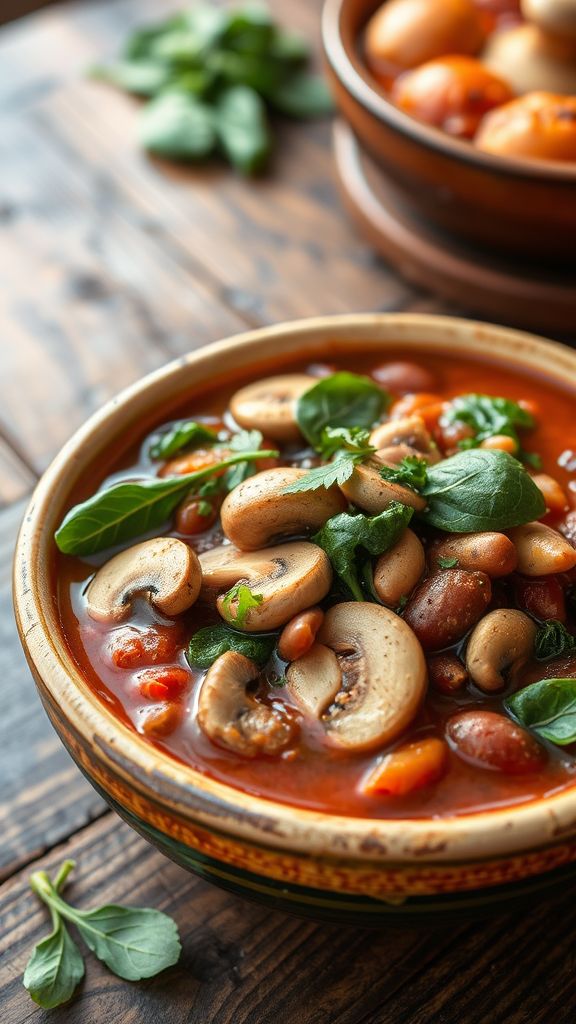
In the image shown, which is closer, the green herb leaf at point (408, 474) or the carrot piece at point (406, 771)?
the carrot piece at point (406, 771)

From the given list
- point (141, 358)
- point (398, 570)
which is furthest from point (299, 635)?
point (141, 358)

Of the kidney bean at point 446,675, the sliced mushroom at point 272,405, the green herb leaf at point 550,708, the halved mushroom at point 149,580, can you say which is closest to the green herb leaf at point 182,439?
the sliced mushroom at point 272,405

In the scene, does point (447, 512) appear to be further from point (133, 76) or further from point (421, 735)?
point (133, 76)

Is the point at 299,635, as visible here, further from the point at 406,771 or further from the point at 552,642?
the point at 552,642

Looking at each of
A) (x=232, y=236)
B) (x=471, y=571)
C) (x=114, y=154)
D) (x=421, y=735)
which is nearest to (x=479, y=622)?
(x=471, y=571)

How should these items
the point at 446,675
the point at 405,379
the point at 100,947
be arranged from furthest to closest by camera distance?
the point at 405,379, the point at 100,947, the point at 446,675

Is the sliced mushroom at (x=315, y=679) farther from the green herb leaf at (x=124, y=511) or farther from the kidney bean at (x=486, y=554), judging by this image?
the green herb leaf at (x=124, y=511)
